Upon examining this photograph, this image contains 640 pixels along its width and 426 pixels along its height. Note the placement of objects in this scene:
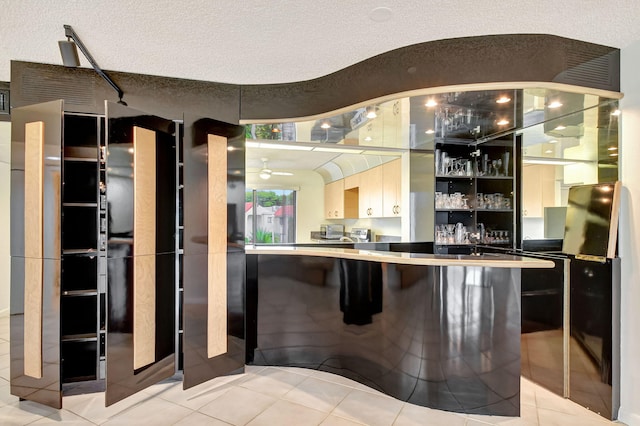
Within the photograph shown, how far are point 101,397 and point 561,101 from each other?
421 cm

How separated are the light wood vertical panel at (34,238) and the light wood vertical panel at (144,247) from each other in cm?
66

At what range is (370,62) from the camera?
2.72 m

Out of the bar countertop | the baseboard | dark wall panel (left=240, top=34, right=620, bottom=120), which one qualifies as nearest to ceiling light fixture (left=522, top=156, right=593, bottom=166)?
dark wall panel (left=240, top=34, right=620, bottom=120)

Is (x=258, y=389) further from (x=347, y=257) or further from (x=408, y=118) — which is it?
(x=408, y=118)

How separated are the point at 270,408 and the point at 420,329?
1.23 meters

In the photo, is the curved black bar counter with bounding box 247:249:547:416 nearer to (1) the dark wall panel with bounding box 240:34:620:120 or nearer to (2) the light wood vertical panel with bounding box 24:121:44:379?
(1) the dark wall panel with bounding box 240:34:620:120

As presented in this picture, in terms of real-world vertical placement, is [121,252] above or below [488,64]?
below

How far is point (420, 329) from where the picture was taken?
2.54 m

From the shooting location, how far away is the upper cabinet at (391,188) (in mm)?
4633

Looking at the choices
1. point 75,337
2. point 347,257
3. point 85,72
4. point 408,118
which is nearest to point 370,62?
point 408,118

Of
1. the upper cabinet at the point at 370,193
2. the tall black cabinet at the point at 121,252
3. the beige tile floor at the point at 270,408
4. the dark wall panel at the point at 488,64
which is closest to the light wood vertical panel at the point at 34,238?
the tall black cabinet at the point at 121,252

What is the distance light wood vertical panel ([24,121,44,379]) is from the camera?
2.57m

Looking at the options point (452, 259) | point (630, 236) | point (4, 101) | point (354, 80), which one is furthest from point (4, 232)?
point (630, 236)

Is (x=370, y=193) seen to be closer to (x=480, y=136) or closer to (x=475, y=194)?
(x=475, y=194)
